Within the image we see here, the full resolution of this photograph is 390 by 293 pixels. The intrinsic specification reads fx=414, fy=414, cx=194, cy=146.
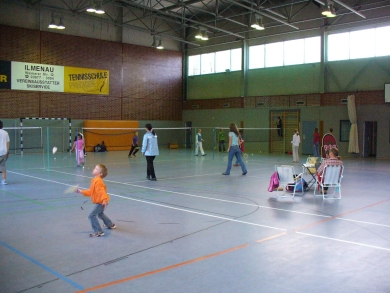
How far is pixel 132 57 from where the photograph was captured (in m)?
34.4

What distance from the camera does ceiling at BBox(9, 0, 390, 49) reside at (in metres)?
26.1

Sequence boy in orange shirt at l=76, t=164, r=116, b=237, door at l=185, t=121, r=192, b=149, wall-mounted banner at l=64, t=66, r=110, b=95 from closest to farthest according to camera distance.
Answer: boy in orange shirt at l=76, t=164, r=116, b=237
wall-mounted banner at l=64, t=66, r=110, b=95
door at l=185, t=121, r=192, b=149

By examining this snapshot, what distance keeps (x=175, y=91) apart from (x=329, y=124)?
14895 millimetres

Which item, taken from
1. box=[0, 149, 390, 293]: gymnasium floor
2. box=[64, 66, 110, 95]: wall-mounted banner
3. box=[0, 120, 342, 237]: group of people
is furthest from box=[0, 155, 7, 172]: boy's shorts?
box=[64, 66, 110, 95]: wall-mounted banner

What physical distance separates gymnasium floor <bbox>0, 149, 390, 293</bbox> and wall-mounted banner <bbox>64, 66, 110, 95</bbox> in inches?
804

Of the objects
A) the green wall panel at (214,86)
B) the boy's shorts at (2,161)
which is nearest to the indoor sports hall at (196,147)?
the green wall panel at (214,86)

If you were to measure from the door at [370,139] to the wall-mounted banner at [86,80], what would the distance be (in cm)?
1954

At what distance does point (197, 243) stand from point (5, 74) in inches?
1002

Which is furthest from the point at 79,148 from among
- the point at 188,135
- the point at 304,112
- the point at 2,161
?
the point at 188,135

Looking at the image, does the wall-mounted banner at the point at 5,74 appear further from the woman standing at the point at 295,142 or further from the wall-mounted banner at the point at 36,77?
the woman standing at the point at 295,142

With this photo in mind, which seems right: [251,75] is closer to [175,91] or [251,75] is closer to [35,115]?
[175,91]

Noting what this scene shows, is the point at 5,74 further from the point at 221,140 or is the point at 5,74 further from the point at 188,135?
the point at 188,135

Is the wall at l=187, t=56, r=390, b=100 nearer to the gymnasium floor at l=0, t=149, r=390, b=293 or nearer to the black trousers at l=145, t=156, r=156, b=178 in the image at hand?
the gymnasium floor at l=0, t=149, r=390, b=293

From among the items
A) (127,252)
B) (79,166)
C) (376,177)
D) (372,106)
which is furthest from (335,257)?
(372,106)
